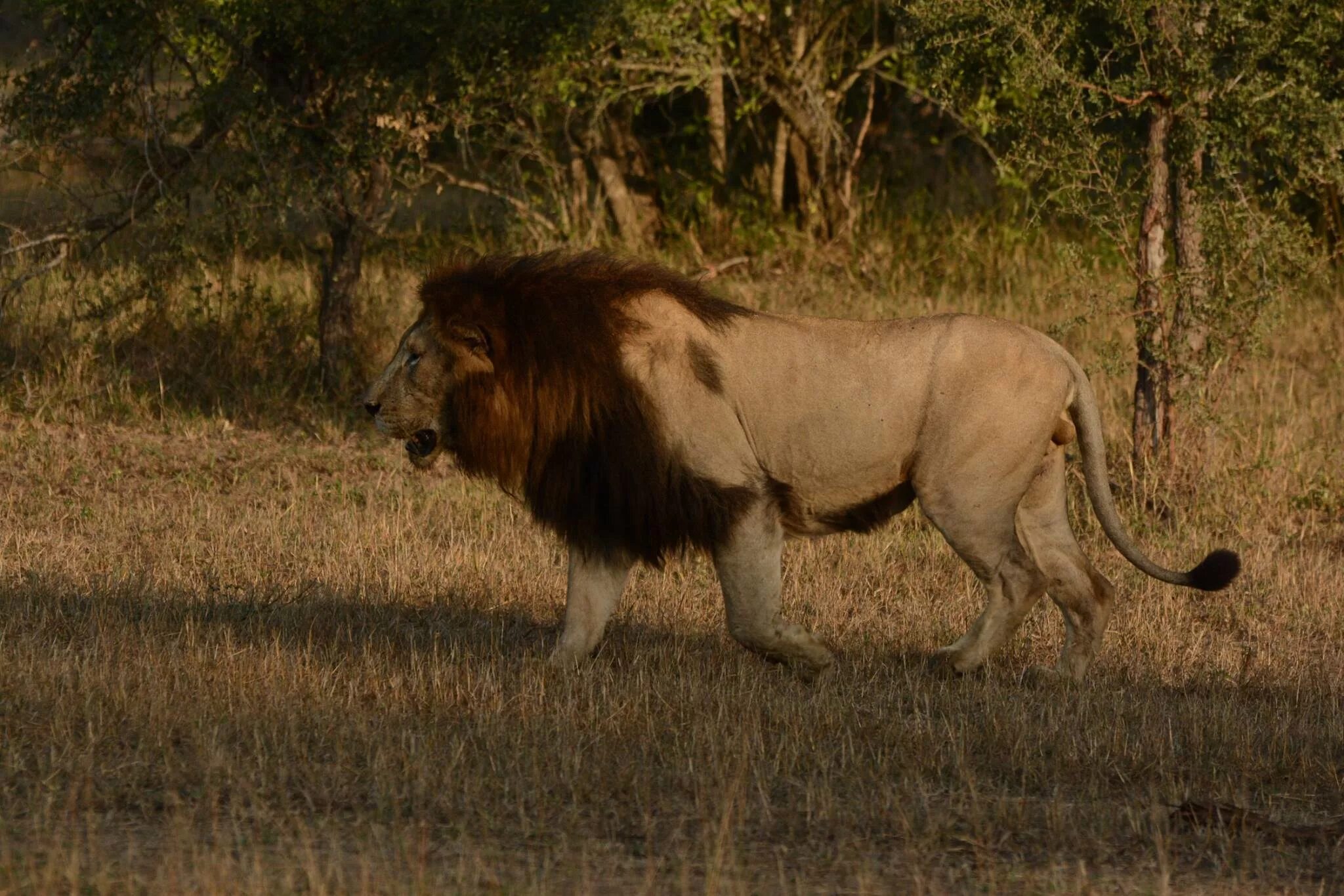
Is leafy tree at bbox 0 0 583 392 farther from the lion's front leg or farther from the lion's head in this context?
the lion's front leg

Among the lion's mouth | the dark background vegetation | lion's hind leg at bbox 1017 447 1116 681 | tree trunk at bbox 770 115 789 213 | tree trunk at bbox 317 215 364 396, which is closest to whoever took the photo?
the lion's mouth

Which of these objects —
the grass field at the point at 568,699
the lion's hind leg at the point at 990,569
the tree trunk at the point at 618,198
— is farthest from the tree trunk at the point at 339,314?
the lion's hind leg at the point at 990,569

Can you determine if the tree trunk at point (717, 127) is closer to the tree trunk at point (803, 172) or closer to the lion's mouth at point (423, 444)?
the tree trunk at point (803, 172)

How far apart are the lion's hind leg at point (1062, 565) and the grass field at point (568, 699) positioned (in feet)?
0.53

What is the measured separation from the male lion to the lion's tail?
0.04 ft

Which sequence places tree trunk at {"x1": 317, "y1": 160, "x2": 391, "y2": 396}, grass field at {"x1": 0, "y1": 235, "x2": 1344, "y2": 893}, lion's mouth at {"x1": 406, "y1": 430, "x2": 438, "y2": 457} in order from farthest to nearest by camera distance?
tree trunk at {"x1": 317, "y1": 160, "x2": 391, "y2": 396}
lion's mouth at {"x1": 406, "y1": 430, "x2": 438, "y2": 457}
grass field at {"x1": 0, "y1": 235, "x2": 1344, "y2": 893}

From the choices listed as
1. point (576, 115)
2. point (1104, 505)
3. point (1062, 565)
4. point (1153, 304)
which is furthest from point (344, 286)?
point (1104, 505)

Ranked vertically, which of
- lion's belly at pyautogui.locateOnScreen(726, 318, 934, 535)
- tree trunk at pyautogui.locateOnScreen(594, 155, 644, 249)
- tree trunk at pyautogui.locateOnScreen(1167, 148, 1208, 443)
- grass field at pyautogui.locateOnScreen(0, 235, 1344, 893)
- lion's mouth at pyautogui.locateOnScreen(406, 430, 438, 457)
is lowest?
grass field at pyautogui.locateOnScreen(0, 235, 1344, 893)

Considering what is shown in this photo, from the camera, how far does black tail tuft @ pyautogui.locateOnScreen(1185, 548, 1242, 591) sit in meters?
6.64

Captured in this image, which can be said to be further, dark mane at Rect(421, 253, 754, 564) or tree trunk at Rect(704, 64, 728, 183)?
tree trunk at Rect(704, 64, 728, 183)

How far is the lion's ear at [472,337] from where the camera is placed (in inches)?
250

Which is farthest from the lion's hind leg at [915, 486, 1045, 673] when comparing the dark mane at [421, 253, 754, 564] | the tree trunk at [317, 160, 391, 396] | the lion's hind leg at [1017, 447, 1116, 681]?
the tree trunk at [317, 160, 391, 396]

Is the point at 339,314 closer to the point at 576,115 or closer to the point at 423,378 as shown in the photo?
the point at 576,115

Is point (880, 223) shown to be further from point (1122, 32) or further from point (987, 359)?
point (987, 359)
